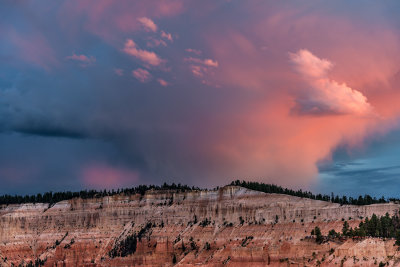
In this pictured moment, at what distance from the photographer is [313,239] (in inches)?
7200

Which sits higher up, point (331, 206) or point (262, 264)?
point (331, 206)

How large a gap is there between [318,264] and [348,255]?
8.94 meters

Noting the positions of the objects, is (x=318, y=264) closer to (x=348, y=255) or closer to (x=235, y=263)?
(x=348, y=255)

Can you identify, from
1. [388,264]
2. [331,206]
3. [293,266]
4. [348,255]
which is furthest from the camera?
[331,206]

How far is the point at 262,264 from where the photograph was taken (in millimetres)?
189875

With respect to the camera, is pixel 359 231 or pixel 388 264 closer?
pixel 388 264

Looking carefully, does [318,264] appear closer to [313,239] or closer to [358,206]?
[313,239]

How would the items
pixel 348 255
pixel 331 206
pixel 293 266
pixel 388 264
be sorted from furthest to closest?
pixel 331 206 → pixel 293 266 → pixel 348 255 → pixel 388 264

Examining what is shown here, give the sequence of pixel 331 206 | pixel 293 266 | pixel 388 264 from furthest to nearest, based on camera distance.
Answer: pixel 331 206 → pixel 293 266 → pixel 388 264

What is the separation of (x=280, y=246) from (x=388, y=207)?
95.7ft

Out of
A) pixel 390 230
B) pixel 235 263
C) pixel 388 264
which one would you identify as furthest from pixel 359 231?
pixel 235 263

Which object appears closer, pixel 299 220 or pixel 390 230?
pixel 390 230

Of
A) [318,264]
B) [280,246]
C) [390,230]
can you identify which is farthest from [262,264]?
[390,230]

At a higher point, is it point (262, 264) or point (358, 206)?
point (358, 206)
